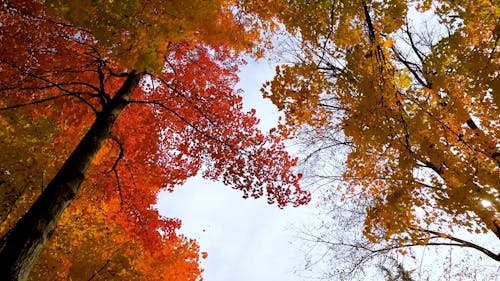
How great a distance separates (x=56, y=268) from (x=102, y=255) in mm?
1123

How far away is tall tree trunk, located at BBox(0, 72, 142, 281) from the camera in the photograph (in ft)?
11.1

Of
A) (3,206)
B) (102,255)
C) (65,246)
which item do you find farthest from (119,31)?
(102,255)

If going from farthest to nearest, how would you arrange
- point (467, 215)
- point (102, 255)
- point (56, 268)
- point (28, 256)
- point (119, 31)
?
point (102, 255)
point (56, 268)
point (467, 215)
point (119, 31)
point (28, 256)

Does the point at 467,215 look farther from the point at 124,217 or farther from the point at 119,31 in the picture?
the point at 124,217

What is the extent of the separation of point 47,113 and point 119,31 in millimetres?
4790

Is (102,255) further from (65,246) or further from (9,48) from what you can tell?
(9,48)

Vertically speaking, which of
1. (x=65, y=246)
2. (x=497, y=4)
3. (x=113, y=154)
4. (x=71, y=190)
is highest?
(x=113, y=154)

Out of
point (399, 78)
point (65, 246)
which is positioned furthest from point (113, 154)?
point (399, 78)

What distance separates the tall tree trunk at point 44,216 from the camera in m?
3.37

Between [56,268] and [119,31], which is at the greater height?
[119,31]

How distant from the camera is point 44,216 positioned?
375cm

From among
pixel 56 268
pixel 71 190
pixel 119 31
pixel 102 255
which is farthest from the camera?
pixel 102 255

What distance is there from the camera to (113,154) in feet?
28.7

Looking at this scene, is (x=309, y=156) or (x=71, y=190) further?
(x=309, y=156)
